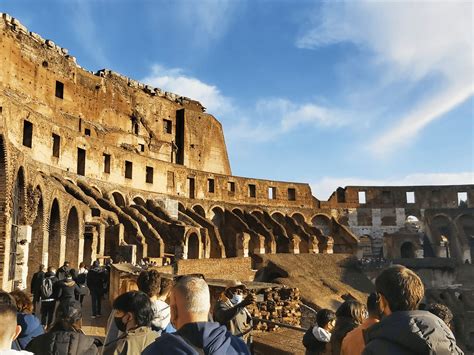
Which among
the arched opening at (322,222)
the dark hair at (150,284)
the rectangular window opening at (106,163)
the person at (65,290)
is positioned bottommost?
the person at (65,290)

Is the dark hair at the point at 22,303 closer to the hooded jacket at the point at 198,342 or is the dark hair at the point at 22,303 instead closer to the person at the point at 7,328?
the person at the point at 7,328

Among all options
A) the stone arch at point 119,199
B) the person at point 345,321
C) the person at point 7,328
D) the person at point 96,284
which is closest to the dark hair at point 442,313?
the person at point 345,321

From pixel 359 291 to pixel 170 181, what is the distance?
14.3 meters

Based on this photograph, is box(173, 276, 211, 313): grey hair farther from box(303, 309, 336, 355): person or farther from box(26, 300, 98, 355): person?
box(303, 309, 336, 355): person

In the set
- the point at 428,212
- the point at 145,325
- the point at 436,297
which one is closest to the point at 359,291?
the point at 436,297

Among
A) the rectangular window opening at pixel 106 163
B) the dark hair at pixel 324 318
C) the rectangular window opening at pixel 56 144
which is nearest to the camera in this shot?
the dark hair at pixel 324 318

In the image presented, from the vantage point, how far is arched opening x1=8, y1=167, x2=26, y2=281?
1154 centimetres

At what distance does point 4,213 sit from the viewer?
10.4 meters

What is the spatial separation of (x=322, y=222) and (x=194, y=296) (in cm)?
3575

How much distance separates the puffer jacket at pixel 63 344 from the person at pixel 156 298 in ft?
1.60

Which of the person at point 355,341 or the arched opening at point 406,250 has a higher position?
the person at point 355,341

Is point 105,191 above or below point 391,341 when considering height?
above

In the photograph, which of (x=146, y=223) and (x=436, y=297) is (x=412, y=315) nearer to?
(x=146, y=223)

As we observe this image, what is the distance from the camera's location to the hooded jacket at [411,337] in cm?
190
